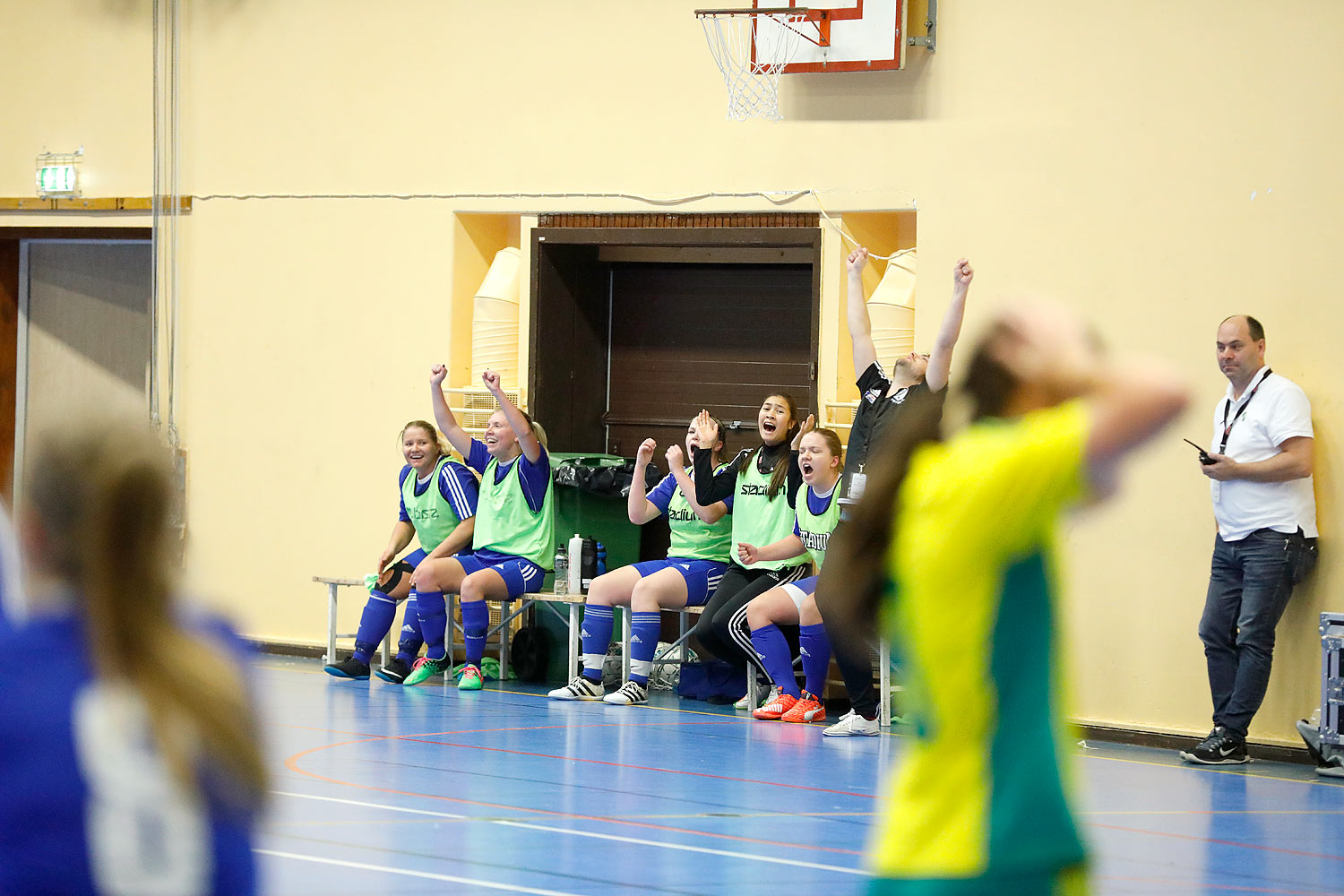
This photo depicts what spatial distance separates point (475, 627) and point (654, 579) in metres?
1.11

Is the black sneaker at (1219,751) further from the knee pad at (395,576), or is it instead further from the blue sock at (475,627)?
the knee pad at (395,576)

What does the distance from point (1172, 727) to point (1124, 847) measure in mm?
2602

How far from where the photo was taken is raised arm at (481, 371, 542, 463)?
27.3 ft

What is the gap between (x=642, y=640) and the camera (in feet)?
26.2

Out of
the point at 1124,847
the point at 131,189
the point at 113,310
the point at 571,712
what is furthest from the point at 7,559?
the point at 113,310

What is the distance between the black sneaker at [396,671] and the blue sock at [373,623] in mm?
174

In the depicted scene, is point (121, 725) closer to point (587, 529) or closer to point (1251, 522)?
point (1251, 522)

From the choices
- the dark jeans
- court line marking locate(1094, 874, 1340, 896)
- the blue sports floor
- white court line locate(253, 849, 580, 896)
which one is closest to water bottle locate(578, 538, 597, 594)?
the blue sports floor

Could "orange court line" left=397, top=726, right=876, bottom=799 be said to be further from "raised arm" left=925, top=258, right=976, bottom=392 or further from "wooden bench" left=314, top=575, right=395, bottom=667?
"wooden bench" left=314, top=575, right=395, bottom=667

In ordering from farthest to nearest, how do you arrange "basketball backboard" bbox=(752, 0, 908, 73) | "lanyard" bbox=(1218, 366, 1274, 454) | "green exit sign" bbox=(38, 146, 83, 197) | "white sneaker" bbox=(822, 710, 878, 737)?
"green exit sign" bbox=(38, 146, 83, 197), "basketball backboard" bbox=(752, 0, 908, 73), "white sneaker" bbox=(822, 710, 878, 737), "lanyard" bbox=(1218, 366, 1274, 454)

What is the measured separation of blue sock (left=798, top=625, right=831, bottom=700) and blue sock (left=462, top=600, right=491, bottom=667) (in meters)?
1.85

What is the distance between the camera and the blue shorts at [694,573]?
320 inches

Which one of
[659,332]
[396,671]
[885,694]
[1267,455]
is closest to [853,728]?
[885,694]

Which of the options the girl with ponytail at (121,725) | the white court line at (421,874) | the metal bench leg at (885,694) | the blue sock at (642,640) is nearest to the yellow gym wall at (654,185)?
the metal bench leg at (885,694)
